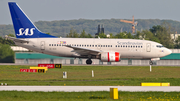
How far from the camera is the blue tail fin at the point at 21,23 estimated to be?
156 feet

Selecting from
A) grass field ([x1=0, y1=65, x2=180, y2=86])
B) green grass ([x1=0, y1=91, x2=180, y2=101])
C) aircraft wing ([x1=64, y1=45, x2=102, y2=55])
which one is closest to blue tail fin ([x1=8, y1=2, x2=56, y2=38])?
aircraft wing ([x1=64, y1=45, x2=102, y2=55])

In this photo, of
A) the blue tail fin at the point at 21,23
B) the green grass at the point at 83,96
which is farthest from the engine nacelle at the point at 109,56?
the green grass at the point at 83,96

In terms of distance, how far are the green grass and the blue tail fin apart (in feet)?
97.6

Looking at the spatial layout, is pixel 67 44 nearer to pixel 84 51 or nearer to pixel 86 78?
pixel 84 51

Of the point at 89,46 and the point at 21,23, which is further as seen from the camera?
the point at 21,23

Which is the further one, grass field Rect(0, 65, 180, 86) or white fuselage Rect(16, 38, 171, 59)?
white fuselage Rect(16, 38, 171, 59)

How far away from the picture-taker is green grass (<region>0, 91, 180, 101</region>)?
17.0m

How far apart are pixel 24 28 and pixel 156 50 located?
72.1ft

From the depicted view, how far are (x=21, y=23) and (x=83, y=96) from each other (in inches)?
1282

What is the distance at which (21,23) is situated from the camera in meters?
47.7

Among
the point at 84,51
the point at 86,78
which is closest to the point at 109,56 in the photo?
the point at 84,51

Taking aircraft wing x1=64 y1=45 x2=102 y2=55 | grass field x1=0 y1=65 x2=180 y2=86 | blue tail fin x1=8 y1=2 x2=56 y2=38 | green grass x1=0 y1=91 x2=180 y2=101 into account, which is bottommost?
grass field x1=0 y1=65 x2=180 y2=86

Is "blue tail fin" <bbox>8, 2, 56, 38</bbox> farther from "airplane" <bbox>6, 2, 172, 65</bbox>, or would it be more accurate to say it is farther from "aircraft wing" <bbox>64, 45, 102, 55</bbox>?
"aircraft wing" <bbox>64, 45, 102, 55</bbox>

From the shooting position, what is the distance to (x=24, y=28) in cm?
4781
